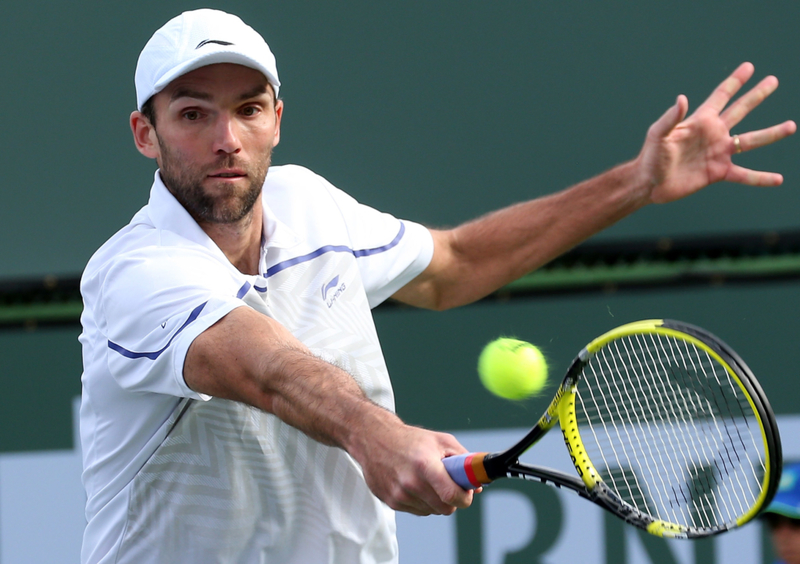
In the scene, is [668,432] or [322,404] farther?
[668,432]

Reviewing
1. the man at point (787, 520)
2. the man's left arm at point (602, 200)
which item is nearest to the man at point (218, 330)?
the man's left arm at point (602, 200)

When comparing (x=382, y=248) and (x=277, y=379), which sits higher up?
(x=382, y=248)

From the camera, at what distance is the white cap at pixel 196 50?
7.10ft

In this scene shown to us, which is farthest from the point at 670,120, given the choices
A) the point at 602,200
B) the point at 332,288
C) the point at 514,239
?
the point at 332,288

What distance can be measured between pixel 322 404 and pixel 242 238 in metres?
0.67

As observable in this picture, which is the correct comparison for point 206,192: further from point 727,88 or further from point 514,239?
point 727,88

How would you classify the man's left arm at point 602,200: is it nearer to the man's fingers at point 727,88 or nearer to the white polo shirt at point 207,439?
the man's fingers at point 727,88

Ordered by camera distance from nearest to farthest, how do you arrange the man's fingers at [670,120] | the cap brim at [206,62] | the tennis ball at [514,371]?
the cap brim at [206,62], the man's fingers at [670,120], the tennis ball at [514,371]

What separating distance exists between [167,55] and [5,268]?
173 cm

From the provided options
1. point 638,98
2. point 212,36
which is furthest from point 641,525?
point 638,98

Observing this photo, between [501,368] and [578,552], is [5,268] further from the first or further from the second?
[578,552]

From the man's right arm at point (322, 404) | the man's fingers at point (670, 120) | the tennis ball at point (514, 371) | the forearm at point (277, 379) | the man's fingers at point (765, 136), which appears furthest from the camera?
the tennis ball at point (514, 371)

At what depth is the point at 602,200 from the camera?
2695 mm

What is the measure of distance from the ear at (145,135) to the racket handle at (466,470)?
42.3 inches
